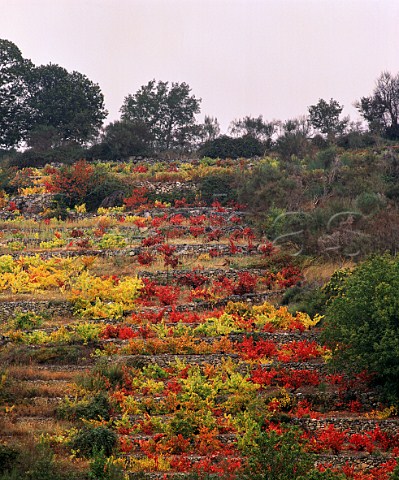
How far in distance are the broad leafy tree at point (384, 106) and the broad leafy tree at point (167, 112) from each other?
1672cm

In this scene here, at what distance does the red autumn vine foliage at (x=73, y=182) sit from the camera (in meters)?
42.5

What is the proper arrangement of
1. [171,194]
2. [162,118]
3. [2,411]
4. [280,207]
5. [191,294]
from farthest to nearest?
[162,118] → [171,194] → [280,207] → [191,294] → [2,411]

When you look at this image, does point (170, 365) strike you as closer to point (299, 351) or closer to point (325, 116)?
point (299, 351)

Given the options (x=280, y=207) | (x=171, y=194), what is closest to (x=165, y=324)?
(x=280, y=207)

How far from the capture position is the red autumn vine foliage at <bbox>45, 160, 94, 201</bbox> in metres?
42.5

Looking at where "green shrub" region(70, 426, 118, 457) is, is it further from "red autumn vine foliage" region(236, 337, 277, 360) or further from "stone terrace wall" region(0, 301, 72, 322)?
"stone terrace wall" region(0, 301, 72, 322)

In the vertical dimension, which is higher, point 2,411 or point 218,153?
point 218,153

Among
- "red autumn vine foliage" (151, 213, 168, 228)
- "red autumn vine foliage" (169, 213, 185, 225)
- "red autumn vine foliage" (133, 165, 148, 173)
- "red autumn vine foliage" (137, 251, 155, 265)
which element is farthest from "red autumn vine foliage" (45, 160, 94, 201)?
"red autumn vine foliage" (137, 251, 155, 265)

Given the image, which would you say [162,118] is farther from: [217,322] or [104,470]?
[104,470]

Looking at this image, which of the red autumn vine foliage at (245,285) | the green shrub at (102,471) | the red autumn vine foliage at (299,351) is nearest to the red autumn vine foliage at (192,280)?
the red autumn vine foliage at (245,285)

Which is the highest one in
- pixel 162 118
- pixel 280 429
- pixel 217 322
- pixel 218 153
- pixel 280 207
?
pixel 162 118

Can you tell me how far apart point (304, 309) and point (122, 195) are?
21.2 metres

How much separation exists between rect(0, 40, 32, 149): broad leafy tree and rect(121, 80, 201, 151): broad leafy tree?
10.00 m

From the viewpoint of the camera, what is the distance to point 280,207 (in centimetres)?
3722
